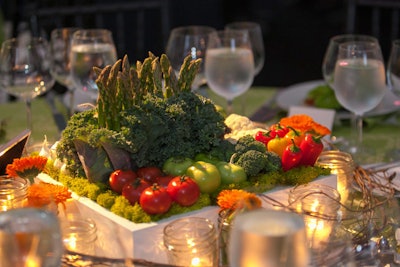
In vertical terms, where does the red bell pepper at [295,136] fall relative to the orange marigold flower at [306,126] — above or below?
above

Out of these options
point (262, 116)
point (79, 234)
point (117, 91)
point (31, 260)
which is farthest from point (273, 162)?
point (262, 116)

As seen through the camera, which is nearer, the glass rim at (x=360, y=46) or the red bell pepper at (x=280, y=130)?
the red bell pepper at (x=280, y=130)

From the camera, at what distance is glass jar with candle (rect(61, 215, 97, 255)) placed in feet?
4.46

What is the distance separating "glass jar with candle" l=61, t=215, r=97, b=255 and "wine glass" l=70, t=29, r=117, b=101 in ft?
3.23

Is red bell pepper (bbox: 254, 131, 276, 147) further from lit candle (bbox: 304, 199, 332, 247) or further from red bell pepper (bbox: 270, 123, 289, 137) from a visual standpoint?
lit candle (bbox: 304, 199, 332, 247)

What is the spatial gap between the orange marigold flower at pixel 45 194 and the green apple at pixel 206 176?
26cm

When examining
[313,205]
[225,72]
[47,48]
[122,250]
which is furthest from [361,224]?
[47,48]

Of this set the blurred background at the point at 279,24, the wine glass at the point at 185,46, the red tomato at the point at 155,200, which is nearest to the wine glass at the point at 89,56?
the wine glass at the point at 185,46

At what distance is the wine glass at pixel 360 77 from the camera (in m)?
2.20

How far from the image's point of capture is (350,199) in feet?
5.74

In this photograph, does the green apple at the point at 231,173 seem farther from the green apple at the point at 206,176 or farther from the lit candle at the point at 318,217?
the lit candle at the point at 318,217

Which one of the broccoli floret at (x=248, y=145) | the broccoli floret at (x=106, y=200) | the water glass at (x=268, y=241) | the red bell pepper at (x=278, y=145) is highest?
the water glass at (x=268, y=241)

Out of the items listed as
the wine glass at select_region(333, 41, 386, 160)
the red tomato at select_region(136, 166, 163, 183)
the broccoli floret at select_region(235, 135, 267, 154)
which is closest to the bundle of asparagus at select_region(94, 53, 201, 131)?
the red tomato at select_region(136, 166, 163, 183)

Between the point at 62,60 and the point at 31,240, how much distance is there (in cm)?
153
